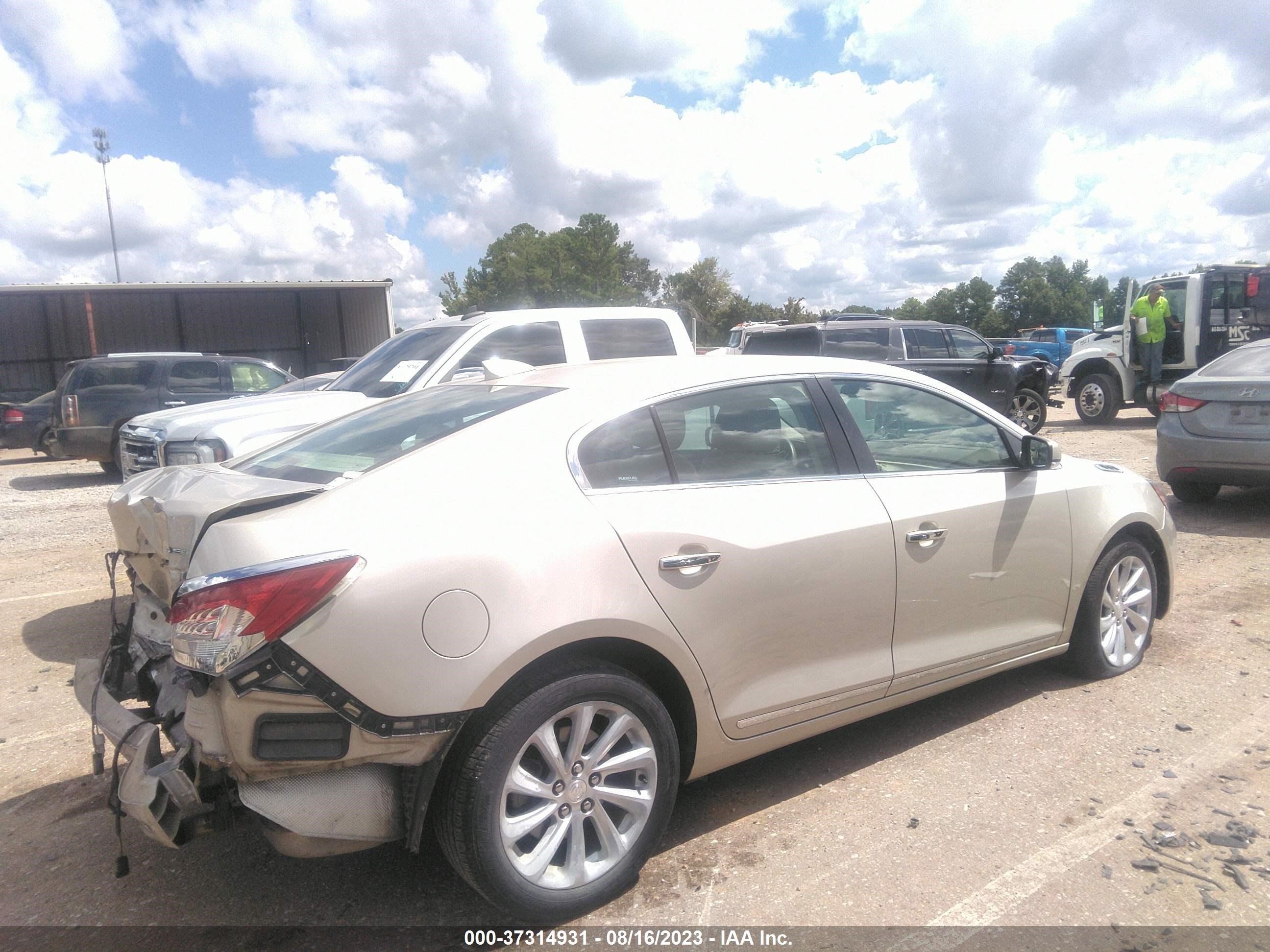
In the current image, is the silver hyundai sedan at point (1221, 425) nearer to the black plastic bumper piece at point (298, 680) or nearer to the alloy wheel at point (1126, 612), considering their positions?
the alloy wheel at point (1126, 612)

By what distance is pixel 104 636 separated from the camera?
5.31 metres

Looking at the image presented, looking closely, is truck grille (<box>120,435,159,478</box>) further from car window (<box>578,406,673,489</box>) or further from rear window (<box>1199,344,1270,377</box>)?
rear window (<box>1199,344,1270,377</box>)

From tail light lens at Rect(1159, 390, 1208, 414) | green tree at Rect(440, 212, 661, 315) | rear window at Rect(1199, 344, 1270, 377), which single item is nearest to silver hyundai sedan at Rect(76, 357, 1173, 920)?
tail light lens at Rect(1159, 390, 1208, 414)

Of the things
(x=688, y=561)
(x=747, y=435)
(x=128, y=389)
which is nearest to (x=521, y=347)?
(x=747, y=435)

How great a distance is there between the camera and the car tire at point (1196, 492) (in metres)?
8.38

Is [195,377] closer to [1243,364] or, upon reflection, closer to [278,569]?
[278,569]

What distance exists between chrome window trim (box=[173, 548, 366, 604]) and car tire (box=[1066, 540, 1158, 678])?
342cm

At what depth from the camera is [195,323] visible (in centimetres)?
2920

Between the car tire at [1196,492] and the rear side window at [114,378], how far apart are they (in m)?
13.2

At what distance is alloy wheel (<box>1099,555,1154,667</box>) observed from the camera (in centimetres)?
436

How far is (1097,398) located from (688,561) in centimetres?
1501

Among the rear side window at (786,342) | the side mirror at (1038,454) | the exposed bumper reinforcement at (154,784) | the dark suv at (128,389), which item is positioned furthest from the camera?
the dark suv at (128,389)

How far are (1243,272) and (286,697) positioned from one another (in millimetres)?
16245

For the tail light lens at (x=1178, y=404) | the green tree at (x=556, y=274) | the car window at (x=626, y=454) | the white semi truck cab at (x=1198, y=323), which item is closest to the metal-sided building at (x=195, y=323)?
the white semi truck cab at (x=1198, y=323)
